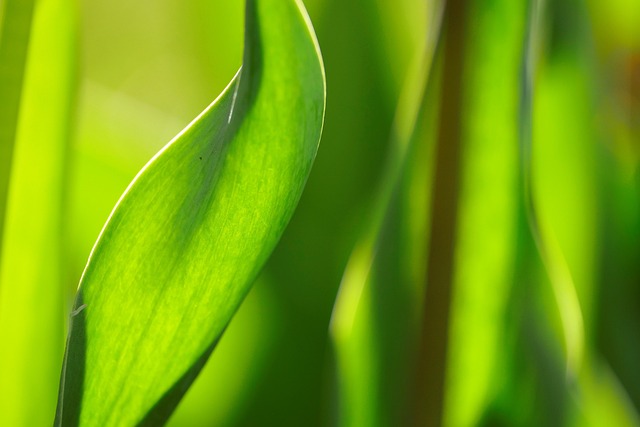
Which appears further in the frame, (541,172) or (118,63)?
(118,63)

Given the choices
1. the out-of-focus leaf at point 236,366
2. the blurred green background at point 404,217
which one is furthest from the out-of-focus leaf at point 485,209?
the out-of-focus leaf at point 236,366

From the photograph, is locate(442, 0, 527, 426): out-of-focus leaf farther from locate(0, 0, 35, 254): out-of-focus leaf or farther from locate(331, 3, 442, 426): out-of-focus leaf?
locate(0, 0, 35, 254): out-of-focus leaf

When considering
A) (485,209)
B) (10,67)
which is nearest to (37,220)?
(10,67)

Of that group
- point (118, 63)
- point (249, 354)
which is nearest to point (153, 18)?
point (118, 63)

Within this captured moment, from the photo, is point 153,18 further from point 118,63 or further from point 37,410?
point 37,410

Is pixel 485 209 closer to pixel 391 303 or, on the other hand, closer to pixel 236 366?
pixel 391 303
